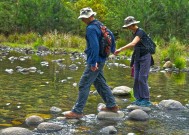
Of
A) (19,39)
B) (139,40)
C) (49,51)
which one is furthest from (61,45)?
(139,40)

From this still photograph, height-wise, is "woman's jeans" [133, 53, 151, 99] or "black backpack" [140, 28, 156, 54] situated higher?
"black backpack" [140, 28, 156, 54]

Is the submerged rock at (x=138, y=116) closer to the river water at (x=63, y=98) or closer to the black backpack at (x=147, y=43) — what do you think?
the river water at (x=63, y=98)

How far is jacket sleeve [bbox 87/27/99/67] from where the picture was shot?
23.1ft

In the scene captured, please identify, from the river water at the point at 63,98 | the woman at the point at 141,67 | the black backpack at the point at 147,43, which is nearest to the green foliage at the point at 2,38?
the river water at the point at 63,98

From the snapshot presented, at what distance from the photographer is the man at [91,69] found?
7095 millimetres

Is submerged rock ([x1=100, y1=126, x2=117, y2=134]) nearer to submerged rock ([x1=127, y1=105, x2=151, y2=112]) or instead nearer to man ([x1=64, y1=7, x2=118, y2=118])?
man ([x1=64, y1=7, x2=118, y2=118])

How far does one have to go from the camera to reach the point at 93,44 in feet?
23.1

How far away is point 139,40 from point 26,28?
3434 centimetres

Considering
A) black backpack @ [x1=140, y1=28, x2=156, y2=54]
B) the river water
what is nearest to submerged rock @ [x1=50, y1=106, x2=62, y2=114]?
the river water

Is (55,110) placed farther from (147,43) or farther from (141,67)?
(147,43)

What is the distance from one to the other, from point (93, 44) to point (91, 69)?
19.4 inches

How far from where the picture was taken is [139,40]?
862 cm

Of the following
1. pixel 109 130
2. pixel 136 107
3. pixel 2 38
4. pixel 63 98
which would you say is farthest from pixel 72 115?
pixel 2 38

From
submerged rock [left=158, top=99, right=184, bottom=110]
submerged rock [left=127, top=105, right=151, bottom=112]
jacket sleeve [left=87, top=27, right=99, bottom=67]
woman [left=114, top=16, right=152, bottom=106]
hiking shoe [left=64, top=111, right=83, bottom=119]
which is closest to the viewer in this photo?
jacket sleeve [left=87, top=27, right=99, bottom=67]
